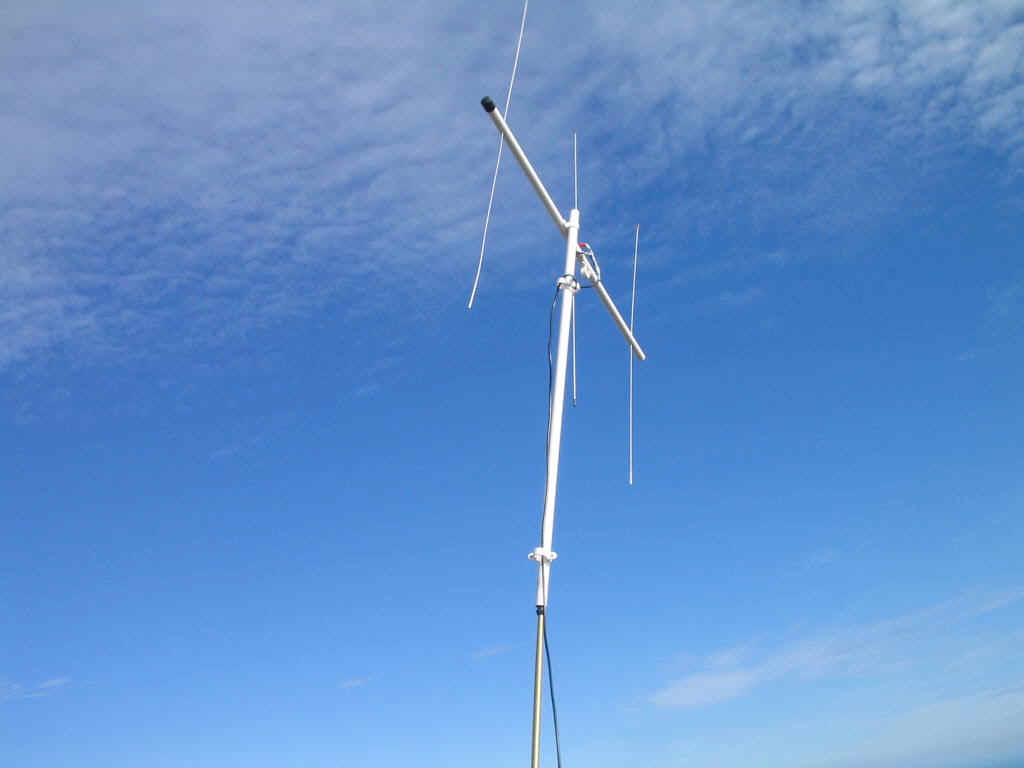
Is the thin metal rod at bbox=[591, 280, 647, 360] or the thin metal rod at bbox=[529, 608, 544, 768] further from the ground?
the thin metal rod at bbox=[591, 280, 647, 360]

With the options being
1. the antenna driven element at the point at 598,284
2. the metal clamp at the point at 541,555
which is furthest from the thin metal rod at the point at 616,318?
the metal clamp at the point at 541,555

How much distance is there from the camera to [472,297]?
1373 centimetres

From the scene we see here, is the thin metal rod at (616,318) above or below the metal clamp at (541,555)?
above

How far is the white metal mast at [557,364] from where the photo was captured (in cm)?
1139

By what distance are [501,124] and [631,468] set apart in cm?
701

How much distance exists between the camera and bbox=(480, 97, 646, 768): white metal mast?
37.4 feet

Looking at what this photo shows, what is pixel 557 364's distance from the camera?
13375 millimetres

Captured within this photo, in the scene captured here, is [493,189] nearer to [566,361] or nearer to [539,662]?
[566,361]

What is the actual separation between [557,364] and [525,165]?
3.01m

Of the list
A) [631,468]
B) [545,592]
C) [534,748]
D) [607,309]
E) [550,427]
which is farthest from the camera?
[631,468]

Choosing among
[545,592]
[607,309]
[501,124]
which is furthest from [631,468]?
[501,124]

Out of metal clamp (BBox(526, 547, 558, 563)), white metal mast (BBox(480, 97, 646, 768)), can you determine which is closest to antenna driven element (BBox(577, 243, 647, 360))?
white metal mast (BBox(480, 97, 646, 768))

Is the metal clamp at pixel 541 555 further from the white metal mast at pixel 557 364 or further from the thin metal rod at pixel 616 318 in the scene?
the thin metal rod at pixel 616 318

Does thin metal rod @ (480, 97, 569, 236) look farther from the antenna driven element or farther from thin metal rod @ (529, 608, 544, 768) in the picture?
thin metal rod @ (529, 608, 544, 768)
